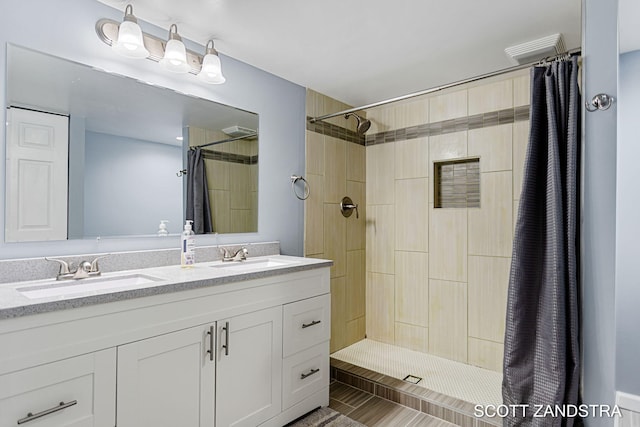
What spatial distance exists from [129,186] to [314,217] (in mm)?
1409

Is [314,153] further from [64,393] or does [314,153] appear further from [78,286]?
[64,393]

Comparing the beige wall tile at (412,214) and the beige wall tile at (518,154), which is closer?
the beige wall tile at (518,154)

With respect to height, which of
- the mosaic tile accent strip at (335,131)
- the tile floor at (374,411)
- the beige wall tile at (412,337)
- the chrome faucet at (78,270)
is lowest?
the tile floor at (374,411)

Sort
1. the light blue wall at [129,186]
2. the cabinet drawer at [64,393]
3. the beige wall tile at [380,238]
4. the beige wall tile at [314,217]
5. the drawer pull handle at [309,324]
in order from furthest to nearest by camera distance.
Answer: the beige wall tile at [380,238] < the beige wall tile at [314,217] < the drawer pull handle at [309,324] < the light blue wall at [129,186] < the cabinet drawer at [64,393]

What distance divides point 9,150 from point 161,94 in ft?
2.52

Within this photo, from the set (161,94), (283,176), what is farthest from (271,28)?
(283,176)

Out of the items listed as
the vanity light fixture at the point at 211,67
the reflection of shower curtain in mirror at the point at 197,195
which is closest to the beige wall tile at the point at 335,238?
the reflection of shower curtain in mirror at the point at 197,195

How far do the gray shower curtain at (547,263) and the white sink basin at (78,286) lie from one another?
1.83 metres

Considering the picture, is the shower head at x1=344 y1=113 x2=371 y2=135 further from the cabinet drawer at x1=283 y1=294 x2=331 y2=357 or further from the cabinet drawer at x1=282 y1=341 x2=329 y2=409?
the cabinet drawer at x1=282 y1=341 x2=329 y2=409

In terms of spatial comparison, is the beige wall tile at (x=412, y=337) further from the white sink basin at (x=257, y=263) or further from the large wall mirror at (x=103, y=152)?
the large wall mirror at (x=103, y=152)

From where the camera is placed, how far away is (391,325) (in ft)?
10.7

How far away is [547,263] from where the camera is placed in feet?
5.67

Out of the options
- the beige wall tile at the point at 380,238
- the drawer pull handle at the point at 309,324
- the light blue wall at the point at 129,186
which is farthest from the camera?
the beige wall tile at the point at 380,238

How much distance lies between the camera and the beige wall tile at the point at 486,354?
266 cm
